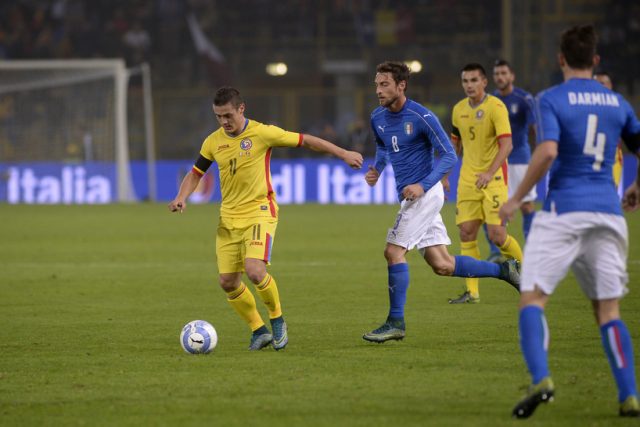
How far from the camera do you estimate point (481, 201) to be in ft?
36.4

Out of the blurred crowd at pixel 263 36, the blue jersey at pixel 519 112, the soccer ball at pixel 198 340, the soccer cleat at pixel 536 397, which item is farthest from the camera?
the blurred crowd at pixel 263 36

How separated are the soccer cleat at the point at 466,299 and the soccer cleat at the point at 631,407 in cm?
517

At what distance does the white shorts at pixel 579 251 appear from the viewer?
5473 millimetres

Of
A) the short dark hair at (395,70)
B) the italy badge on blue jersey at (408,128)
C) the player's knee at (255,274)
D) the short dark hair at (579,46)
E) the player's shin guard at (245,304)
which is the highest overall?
the short dark hair at (395,70)

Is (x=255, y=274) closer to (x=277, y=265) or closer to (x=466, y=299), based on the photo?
(x=466, y=299)

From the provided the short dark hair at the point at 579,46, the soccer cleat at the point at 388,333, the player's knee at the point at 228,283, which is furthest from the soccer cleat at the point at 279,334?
the short dark hair at the point at 579,46

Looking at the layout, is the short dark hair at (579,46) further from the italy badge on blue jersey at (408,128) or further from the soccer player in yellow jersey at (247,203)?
the italy badge on blue jersey at (408,128)

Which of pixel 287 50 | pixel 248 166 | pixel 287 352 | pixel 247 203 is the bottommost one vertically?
pixel 287 352

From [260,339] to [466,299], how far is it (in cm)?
326

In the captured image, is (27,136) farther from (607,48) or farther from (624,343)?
(624,343)

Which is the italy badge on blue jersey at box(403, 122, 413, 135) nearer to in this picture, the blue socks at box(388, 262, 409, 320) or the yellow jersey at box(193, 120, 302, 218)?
the yellow jersey at box(193, 120, 302, 218)

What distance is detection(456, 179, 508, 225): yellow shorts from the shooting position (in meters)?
11.0

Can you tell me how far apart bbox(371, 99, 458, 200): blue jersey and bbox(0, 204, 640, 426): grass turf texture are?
124cm

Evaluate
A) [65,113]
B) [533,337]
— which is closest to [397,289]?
[533,337]
